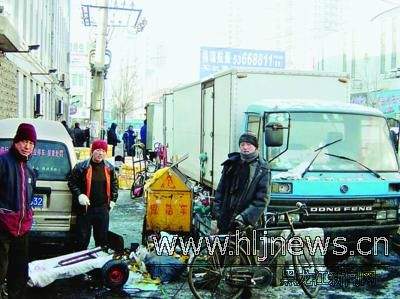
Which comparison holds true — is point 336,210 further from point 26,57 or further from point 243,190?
point 26,57

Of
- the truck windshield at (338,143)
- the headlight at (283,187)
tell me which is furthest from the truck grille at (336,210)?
the truck windshield at (338,143)

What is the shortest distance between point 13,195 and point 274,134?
3.60m

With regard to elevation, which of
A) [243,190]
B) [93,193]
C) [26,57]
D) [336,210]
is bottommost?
[336,210]

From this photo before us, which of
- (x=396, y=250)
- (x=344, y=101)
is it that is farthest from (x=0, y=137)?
(x=396, y=250)

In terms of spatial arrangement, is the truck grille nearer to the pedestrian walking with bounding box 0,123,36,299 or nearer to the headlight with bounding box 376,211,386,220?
the headlight with bounding box 376,211,386,220

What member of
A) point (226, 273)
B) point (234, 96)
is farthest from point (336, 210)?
point (234, 96)

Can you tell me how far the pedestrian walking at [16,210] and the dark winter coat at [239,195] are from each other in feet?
7.31

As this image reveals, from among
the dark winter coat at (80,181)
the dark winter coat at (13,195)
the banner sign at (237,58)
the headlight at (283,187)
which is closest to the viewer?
the dark winter coat at (13,195)

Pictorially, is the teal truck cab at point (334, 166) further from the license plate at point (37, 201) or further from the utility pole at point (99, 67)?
the utility pole at point (99, 67)

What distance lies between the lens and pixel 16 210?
5.05 meters

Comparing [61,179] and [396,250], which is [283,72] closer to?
[396,250]

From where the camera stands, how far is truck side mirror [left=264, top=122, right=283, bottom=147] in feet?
24.2

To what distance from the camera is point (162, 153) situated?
18.2 m

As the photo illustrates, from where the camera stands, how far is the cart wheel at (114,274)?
6512mm
